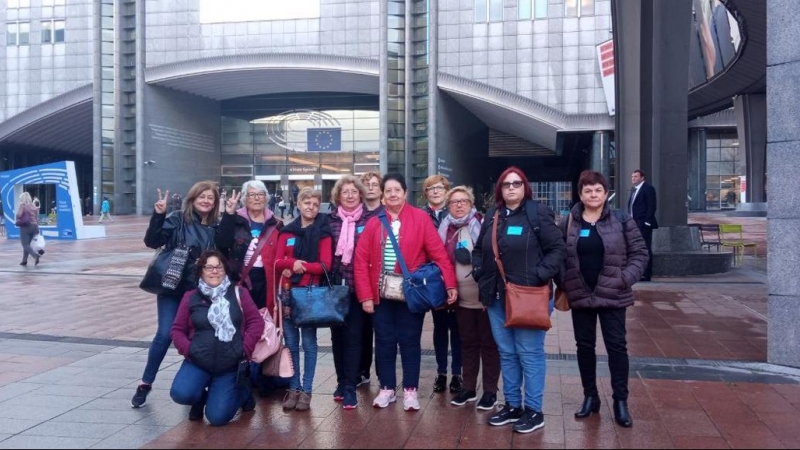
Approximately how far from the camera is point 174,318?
5574mm

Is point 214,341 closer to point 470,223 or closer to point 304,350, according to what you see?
point 304,350

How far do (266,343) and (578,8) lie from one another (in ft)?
134

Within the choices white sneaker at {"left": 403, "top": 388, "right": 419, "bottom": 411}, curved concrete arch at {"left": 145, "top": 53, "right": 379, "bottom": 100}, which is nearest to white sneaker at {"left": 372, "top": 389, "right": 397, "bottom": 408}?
white sneaker at {"left": 403, "top": 388, "right": 419, "bottom": 411}

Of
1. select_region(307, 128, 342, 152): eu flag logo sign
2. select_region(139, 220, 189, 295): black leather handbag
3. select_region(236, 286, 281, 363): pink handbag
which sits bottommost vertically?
select_region(236, 286, 281, 363): pink handbag

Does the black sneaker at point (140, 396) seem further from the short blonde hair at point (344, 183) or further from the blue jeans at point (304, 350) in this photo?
the short blonde hair at point (344, 183)

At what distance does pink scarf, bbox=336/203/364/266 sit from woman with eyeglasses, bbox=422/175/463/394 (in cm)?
67

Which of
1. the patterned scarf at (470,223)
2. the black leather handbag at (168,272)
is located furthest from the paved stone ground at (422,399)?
the patterned scarf at (470,223)

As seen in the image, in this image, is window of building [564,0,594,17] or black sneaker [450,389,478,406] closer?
black sneaker [450,389,478,406]

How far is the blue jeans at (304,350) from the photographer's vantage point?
5473 millimetres

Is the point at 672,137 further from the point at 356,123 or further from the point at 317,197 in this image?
the point at 356,123

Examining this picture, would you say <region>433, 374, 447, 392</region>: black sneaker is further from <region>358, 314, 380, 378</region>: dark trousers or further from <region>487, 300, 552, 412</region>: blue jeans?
<region>487, 300, 552, 412</region>: blue jeans

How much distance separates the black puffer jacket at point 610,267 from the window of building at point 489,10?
40.8 metres

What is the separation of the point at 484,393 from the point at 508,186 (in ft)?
5.10

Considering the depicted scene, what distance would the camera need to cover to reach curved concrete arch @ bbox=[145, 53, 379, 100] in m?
46.8
